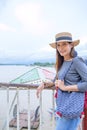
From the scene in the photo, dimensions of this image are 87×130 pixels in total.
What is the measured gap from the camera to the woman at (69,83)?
157 centimetres

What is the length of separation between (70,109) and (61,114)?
0.25ft

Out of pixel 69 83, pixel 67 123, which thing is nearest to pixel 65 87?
pixel 69 83

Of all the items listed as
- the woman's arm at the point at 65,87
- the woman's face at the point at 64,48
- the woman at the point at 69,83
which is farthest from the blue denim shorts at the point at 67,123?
the woman's face at the point at 64,48

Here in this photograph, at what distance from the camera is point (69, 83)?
1618 millimetres

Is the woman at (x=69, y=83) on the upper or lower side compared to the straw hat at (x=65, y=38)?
lower

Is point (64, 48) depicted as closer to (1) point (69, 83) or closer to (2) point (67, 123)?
(1) point (69, 83)

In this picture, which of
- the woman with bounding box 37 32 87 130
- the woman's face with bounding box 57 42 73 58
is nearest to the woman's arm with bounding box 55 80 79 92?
the woman with bounding box 37 32 87 130

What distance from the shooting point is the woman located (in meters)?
1.57

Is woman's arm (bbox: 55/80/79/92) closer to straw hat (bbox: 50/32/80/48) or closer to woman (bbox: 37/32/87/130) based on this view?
woman (bbox: 37/32/87/130)

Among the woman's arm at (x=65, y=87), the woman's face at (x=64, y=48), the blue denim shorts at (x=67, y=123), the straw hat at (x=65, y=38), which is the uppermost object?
the straw hat at (x=65, y=38)

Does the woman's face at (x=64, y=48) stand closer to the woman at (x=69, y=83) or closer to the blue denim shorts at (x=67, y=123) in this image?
the woman at (x=69, y=83)

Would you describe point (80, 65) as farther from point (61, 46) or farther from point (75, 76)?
point (61, 46)

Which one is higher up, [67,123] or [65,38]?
[65,38]

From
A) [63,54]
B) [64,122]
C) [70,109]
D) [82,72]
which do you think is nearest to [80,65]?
[82,72]
